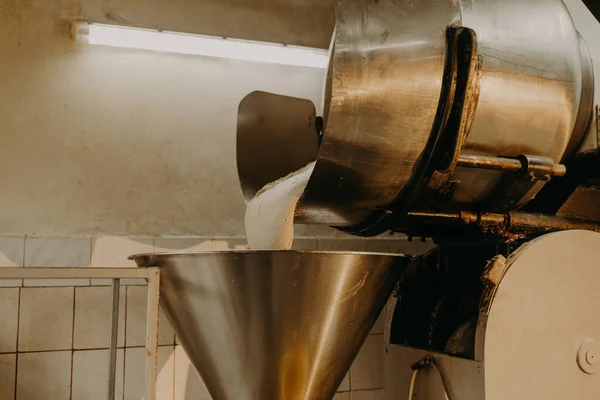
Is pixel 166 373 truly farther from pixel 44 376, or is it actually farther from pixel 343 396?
pixel 343 396

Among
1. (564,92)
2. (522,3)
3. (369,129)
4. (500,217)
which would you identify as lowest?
(500,217)

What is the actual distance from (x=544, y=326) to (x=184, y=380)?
4.36 ft

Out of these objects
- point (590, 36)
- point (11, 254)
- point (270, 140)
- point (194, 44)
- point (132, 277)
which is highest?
point (194, 44)

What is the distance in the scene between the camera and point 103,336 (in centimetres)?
197

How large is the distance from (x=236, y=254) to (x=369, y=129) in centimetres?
46

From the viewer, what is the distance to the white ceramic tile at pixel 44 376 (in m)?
1.87

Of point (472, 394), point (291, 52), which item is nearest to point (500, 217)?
point (472, 394)

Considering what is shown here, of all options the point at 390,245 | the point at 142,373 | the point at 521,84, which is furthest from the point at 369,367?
the point at 521,84

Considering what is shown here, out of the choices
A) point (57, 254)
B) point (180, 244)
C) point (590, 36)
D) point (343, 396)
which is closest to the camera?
point (590, 36)

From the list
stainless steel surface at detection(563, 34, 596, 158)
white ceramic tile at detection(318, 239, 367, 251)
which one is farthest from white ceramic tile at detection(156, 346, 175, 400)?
stainless steel surface at detection(563, 34, 596, 158)

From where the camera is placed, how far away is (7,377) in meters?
1.86

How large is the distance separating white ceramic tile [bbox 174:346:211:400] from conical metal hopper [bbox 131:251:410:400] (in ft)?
2.05

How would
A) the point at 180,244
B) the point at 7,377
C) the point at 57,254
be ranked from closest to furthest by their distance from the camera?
the point at 7,377 < the point at 57,254 < the point at 180,244

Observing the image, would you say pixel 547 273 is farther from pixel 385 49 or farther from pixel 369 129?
pixel 385 49
